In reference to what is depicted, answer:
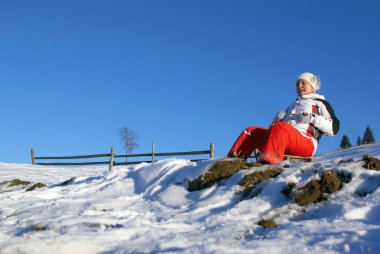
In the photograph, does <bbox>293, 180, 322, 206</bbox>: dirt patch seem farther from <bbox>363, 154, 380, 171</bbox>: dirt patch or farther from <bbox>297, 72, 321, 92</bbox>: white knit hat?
<bbox>297, 72, 321, 92</bbox>: white knit hat

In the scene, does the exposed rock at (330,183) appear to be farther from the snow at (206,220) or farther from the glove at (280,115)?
the glove at (280,115)

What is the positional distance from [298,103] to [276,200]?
6.73ft

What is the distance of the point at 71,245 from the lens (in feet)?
8.06

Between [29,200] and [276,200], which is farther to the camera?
[29,200]

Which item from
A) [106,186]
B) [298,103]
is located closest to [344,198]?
[298,103]

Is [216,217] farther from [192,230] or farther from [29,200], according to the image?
[29,200]

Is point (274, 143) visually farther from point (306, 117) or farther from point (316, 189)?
point (316, 189)

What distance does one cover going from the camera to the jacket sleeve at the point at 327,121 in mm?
4512

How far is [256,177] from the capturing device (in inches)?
134

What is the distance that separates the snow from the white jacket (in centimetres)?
110

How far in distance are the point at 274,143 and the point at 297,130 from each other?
42cm

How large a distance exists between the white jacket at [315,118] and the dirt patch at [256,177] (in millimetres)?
1177

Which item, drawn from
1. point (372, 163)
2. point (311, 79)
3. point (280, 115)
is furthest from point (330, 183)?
point (311, 79)

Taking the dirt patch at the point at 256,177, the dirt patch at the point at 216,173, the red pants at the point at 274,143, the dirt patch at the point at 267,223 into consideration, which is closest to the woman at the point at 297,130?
the red pants at the point at 274,143
